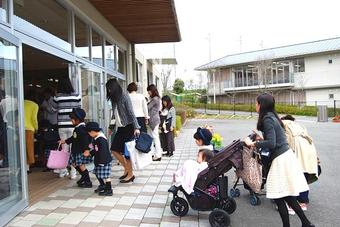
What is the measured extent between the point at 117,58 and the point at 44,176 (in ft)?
15.6

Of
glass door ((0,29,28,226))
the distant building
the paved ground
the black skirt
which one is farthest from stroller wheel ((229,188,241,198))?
the distant building

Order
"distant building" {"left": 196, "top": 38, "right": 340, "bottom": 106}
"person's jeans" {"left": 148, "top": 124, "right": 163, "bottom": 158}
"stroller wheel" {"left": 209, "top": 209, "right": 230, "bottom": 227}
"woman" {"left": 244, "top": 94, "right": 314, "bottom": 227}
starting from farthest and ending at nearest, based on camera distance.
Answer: "distant building" {"left": 196, "top": 38, "right": 340, "bottom": 106}, "person's jeans" {"left": 148, "top": 124, "right": 163, "bottom": 158}, "stroller wheel" {"left": 209, "top": 209, "right": 230, "bottom": 227}, "woman" {"left": 244, "top": 94, "right": 314, "bottom": 227}

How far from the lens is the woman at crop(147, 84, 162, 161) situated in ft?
29.4

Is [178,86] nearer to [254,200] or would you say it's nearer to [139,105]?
[139,105]

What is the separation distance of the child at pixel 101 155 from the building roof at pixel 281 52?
34.6m

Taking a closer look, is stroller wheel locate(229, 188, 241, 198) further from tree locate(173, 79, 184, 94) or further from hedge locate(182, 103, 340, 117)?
tree locate(173, 79, 184, 94)

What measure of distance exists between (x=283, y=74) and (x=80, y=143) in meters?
38.1

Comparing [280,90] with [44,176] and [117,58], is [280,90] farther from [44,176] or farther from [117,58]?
Answer: [44,176]

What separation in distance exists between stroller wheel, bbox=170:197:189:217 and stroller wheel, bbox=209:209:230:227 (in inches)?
19.2

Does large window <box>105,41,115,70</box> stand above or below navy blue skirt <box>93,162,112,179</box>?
above

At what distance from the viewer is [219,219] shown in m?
4.31

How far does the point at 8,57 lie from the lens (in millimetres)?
4625

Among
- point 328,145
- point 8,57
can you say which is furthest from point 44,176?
point 328,145

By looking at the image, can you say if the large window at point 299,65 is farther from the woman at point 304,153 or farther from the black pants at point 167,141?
the woman at point 304,153
